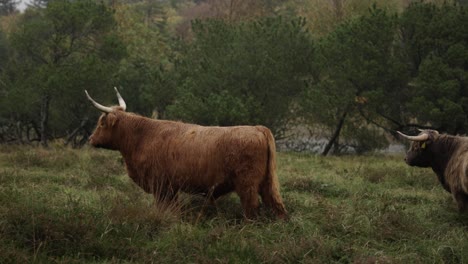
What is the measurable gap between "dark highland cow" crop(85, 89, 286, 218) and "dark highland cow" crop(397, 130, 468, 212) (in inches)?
88.8

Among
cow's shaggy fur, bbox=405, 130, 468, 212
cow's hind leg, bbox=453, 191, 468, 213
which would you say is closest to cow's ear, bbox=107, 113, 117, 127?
cow's shaggy fur, bbox=405, 130, 468, 212

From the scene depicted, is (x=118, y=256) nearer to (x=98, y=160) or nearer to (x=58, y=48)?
(x=98, y=160)

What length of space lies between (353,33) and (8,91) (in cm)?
993

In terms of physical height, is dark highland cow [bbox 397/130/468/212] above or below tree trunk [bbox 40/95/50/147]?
above

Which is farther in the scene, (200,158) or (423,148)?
(423,148)

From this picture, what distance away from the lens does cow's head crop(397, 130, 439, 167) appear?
25.6 ft

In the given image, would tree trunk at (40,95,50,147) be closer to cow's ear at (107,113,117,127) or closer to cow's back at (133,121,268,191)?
cow's ear at (107,113,117,127)

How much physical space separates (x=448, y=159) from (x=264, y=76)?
9.14 metres

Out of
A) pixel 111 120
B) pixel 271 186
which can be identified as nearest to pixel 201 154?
pixel 271 186

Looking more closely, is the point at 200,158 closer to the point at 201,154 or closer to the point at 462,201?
the point at 201,154

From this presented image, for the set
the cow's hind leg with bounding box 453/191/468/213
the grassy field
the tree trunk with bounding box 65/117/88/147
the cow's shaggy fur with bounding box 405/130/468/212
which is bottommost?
the tree trunk with bounding box 65/117/88/147

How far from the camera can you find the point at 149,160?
662 cm

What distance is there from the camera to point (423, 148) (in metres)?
7.86

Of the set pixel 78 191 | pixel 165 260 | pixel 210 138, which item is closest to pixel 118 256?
pixel 165 260
